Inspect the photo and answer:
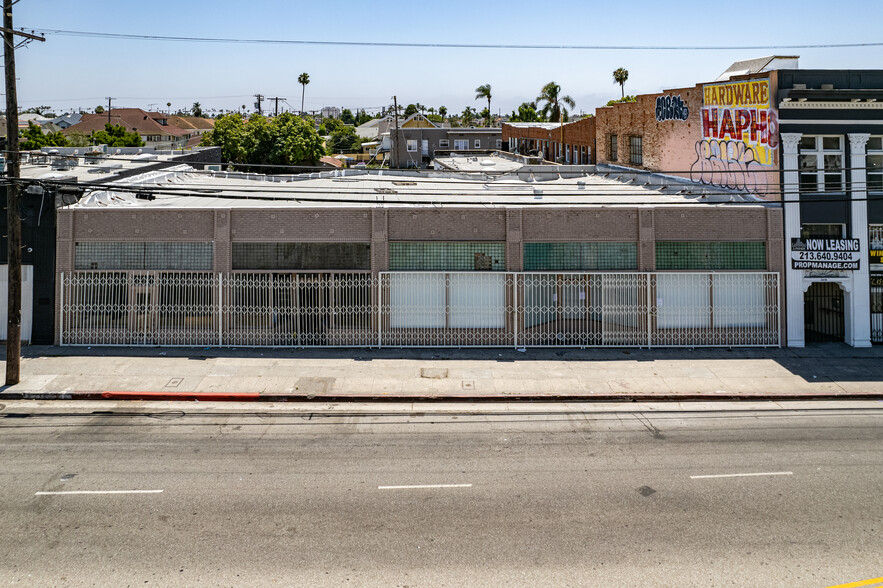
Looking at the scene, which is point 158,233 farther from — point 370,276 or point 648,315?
point 648,315

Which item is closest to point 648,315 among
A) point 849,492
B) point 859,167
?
point 859,167

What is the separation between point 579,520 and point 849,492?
15.0 ft

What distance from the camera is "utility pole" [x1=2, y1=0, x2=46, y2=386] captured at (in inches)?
693

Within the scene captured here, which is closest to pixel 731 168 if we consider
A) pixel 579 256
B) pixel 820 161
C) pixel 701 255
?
pixel 820 161

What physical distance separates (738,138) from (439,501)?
18.9 m

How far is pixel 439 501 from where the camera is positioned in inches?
440

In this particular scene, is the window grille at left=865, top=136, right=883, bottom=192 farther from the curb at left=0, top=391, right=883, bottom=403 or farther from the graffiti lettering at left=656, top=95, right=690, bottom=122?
the curb at left=0, top=391, right=883, bottom=403

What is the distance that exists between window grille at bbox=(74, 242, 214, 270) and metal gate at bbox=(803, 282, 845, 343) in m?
18.8

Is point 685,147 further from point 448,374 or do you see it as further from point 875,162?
point 448,374

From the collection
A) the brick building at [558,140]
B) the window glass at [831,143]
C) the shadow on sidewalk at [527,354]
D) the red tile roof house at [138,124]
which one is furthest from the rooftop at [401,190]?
the red tile roof house at [138,124]

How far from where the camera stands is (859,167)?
2241cm

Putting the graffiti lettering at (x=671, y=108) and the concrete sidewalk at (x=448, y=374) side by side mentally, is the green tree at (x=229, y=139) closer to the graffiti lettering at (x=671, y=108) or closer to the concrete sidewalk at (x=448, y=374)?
the graffiti lettering at (x=671, y=108)

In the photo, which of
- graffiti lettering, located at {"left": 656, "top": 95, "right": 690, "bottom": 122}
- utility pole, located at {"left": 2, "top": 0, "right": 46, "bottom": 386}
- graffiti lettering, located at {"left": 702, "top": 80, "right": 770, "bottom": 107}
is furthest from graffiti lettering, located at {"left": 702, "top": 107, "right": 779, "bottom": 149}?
utility pole, located at {"left": 2, "top": 0, "right": 46, "bottom": 386}

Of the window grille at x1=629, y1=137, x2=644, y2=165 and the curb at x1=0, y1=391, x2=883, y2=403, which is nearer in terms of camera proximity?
the curb at x1=0, y1=391, x2=883, y2=403
